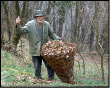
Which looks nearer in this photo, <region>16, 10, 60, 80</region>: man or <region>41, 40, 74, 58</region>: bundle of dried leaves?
<region>41, 40, 74, 58</region>: bundle of dried leaves

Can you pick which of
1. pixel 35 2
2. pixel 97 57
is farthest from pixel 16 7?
pixel 97 57

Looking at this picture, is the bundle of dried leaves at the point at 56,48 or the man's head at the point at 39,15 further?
the man's head at the point at 39,15

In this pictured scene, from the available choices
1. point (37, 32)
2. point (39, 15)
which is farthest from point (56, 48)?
point (39, 15)

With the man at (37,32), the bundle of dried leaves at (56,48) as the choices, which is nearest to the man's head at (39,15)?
the man at (37,32)

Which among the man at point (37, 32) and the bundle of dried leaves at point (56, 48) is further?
the man at point (37, 32)

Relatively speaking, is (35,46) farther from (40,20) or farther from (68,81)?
(68,81)

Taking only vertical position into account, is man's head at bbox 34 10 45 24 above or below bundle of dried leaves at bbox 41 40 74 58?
above

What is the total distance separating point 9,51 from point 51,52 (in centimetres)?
734

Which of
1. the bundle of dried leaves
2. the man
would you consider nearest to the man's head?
the man

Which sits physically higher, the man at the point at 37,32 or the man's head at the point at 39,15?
the man's head at the point at 39,15

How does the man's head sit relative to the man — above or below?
above

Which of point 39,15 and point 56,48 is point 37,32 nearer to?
point 39,15

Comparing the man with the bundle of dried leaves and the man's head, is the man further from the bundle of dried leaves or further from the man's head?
the bundle of dried leaves

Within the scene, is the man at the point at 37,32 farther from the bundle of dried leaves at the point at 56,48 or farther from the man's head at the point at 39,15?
the bundle of dried leaves at the point at 56,48
